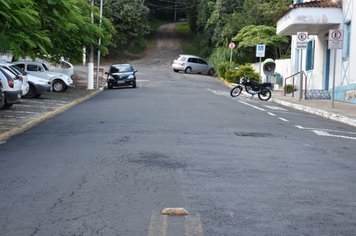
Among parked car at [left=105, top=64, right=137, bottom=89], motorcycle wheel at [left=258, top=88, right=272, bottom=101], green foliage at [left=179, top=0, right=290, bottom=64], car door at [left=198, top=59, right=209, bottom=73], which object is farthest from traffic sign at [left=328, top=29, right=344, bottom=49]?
car door at [left=198, top=59, right=209, bottom=73]

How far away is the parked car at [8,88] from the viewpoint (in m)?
17.7

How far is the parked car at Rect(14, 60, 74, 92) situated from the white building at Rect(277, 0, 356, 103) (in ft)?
38.0

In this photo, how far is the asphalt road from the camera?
18.5 feet

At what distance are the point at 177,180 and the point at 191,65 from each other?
4537 cm

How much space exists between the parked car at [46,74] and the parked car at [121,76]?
15.8ft

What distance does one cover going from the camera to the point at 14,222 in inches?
224

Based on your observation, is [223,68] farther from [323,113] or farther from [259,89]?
[323,113]

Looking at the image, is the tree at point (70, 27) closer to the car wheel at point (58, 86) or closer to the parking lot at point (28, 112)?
the car wheel at point (58, 86)

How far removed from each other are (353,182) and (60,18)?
8.14 meters

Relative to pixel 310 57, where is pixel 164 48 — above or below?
above

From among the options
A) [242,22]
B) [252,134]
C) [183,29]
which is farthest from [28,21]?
[183,29]

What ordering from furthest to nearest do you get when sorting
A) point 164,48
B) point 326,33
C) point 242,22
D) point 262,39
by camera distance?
point 164,48 < point 242,22 < point 262,39 < point 326,33

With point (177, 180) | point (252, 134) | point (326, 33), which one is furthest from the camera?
point (326, 33)

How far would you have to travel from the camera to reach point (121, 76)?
3412 cm
